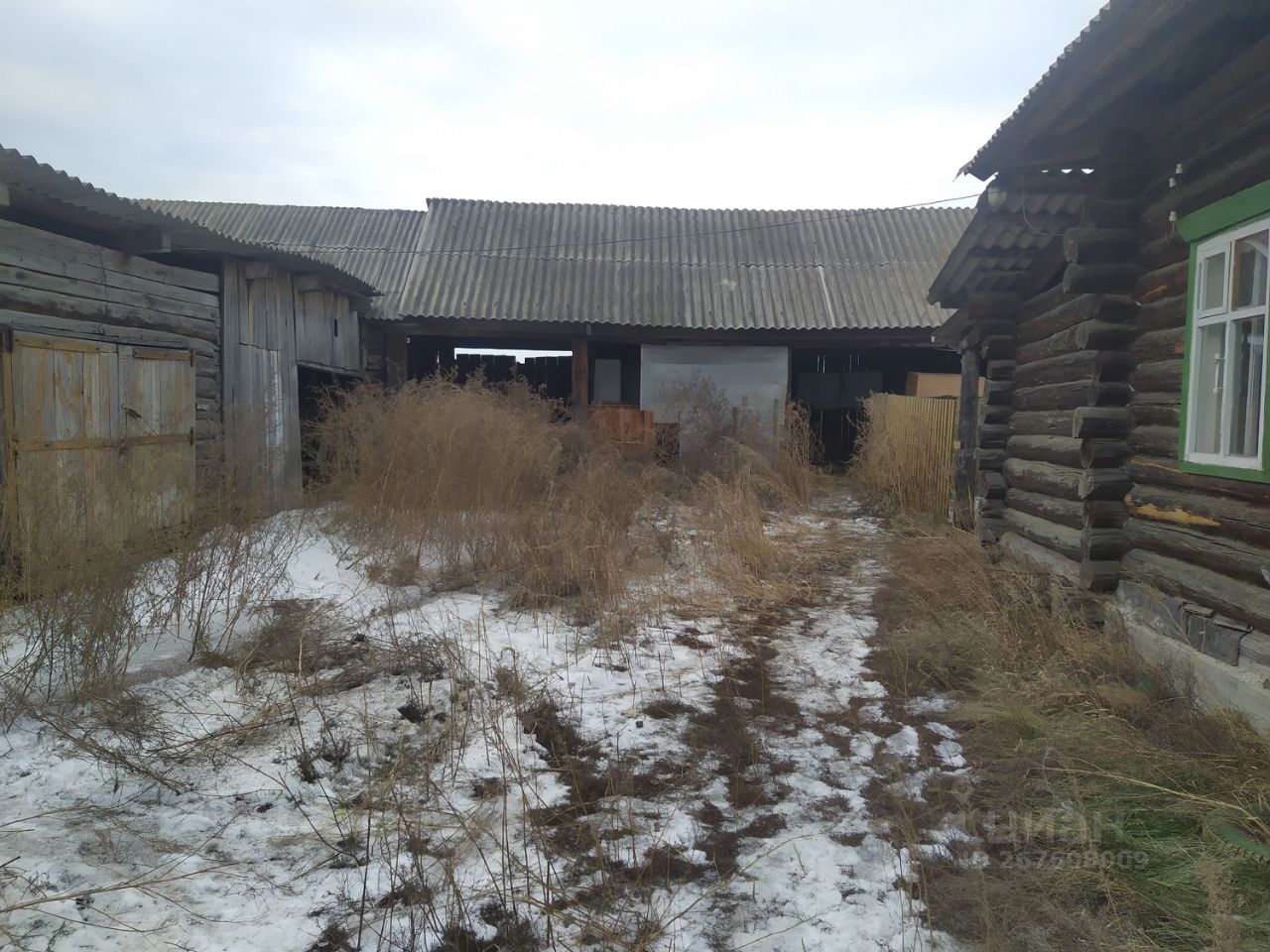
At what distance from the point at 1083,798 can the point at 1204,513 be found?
1.80 metres

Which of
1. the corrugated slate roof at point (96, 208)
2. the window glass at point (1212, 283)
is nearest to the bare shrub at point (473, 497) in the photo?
the corrugated slate roof at point (96, 208)

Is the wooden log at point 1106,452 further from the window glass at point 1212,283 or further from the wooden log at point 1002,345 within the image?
the wooden log at point 1002,345

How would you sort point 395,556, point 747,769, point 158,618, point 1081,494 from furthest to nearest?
point 395,556 → point 1081,494 → point 158,618 → point 747,769

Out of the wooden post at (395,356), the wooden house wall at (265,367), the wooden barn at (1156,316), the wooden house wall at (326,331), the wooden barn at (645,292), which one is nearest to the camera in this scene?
the wooden barn at (1156,316)

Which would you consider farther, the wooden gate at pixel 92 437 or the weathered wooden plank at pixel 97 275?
the weathered wooden plank at pixel 97 275

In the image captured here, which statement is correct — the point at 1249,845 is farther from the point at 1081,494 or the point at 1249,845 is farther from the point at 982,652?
the point at 1081,494

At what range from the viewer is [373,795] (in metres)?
3.26

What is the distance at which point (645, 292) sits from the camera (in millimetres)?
15664

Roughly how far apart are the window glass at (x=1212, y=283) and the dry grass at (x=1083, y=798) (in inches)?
77.4

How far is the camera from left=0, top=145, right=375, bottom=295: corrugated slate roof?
5.56m

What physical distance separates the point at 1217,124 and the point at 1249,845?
349cm

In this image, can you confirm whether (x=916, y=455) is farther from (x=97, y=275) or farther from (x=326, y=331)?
(x=97, y=275)

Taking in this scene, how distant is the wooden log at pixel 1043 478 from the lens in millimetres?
5459

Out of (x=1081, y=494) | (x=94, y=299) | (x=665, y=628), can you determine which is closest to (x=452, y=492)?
(x=665, y=628)
